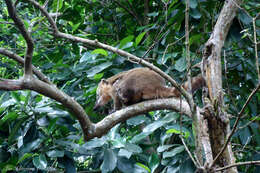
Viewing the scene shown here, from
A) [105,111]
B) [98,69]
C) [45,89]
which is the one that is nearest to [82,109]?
[45,89]

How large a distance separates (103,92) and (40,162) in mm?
2271

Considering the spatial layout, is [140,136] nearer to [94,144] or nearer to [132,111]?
[132,111]

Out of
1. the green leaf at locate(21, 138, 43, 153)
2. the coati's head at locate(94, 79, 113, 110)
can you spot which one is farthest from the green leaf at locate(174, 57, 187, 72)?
the green leaf at locate(21, 138, 43, 153)

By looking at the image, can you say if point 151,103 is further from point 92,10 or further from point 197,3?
point 92,10

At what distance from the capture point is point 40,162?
3.63m

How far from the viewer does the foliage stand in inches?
147

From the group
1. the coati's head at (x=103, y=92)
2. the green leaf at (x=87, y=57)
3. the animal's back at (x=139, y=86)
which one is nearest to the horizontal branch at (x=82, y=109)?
the animal's back at (x=139, y=86)

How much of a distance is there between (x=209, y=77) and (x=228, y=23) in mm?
814

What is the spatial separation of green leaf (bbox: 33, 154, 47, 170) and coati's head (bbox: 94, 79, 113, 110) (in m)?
1.86

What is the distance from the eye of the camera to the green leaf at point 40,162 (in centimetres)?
357

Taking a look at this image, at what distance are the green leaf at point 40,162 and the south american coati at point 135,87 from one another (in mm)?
1679

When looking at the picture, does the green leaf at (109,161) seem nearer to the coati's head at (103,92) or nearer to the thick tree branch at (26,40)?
the coati's head at (103,92)

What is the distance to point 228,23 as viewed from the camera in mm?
3506

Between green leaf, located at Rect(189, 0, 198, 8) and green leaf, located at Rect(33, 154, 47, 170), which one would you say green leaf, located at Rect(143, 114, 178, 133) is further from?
green leaf, located at Rect(189, 0, 198, 8)
